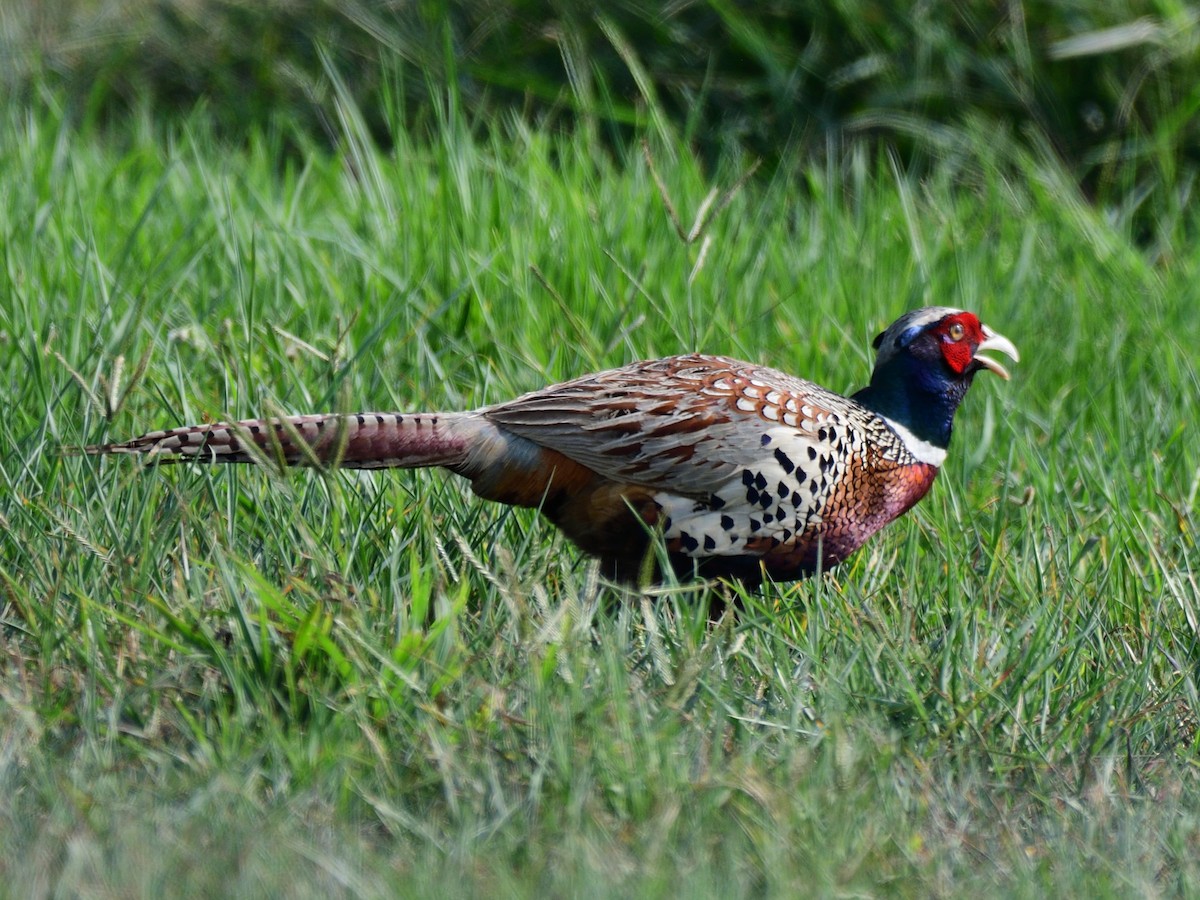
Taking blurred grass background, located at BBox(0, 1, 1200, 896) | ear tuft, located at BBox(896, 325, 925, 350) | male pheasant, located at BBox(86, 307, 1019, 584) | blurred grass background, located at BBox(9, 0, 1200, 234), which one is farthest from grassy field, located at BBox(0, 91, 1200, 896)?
blurred grass background, located at BBox(9, 0, 1200, 234)

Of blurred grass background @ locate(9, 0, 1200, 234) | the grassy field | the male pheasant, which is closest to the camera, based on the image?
the grassy field

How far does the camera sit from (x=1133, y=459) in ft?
14.9

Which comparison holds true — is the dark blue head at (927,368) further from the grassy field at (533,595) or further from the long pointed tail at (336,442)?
the long pointed tail at (336,442)

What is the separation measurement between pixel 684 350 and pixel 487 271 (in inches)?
26.7

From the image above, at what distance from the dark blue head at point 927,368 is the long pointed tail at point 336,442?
1040 mm

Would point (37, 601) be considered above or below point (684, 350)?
below

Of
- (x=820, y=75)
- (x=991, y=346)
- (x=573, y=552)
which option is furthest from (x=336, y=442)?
(x=820, y=75)

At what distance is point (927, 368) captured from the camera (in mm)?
4031

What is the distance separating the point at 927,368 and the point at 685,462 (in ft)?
2.34

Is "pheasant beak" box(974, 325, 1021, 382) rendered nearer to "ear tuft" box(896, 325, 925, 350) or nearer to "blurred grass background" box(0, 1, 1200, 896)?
"ear tuft" box(896, 325, 925, 350)

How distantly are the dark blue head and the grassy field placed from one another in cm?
27

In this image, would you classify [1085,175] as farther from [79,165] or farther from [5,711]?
[5,711]

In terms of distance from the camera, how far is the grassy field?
266 centimetres

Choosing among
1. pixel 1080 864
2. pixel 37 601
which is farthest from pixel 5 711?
pixel 1080 864
